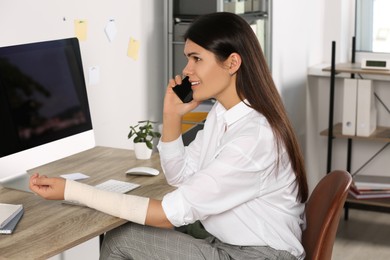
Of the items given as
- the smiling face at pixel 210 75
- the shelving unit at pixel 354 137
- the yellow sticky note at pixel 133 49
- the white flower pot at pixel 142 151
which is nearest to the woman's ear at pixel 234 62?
the smiling face at pixel 210 75

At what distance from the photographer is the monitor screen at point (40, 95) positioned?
7.79 feet

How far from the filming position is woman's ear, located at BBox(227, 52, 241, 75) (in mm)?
2082

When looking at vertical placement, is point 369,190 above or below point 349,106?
below

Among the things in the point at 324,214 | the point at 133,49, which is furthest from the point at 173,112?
the point at 133,49

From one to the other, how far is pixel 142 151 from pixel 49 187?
2.43ft

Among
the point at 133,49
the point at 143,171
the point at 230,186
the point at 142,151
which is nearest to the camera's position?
the point at 230,186

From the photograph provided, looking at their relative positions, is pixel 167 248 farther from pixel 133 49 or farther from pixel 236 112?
pixel 133 49

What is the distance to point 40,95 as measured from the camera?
2.48 meters

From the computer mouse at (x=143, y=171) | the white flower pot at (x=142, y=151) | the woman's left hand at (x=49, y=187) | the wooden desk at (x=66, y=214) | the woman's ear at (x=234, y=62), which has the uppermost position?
the woman's ear at (x=234, y=62)

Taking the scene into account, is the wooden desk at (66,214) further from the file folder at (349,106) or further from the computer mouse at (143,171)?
the file folder at (349,106)

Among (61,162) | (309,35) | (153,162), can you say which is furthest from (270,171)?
(309,35)

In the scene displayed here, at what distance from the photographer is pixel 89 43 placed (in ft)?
10.3

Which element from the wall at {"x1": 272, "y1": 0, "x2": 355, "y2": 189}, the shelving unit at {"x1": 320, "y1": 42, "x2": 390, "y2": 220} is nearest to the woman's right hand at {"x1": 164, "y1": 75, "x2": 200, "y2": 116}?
the wall at {"x1": 272, "y1": 0, "x2": 355, "y2": 189}

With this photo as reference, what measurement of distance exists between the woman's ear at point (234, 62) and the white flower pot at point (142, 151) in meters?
0.78
